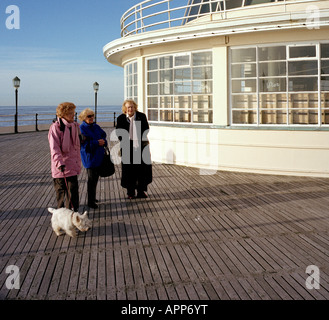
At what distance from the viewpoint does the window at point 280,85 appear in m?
9.15

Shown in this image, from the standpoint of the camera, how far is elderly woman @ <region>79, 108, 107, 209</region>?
20.8 feet

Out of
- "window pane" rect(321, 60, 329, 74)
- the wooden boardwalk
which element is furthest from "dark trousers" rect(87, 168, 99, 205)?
"window pane" rect(321, 60, 329, 74)

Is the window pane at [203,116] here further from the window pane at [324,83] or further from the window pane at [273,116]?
the window pane at [324,83]

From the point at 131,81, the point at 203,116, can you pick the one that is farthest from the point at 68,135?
the point at 131,81

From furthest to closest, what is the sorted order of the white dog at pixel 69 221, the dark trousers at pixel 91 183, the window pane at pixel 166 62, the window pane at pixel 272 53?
the window pane at pixel 166 62, the window pane at pixel 272 53, the dark trousers at pixel 91 183, the white dog at pixel 69 221

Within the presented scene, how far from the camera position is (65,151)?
18.0 feet

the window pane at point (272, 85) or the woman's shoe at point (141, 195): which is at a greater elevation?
the window pane at point (272, 85)

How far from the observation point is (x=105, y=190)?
8.14m

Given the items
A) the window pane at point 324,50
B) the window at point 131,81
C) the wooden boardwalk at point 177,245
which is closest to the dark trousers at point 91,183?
the wooden boardwalk at point 177,245

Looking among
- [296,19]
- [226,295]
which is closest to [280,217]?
[226,295]

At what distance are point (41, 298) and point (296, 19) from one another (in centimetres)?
786

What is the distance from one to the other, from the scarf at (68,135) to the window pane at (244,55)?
18.8ft
